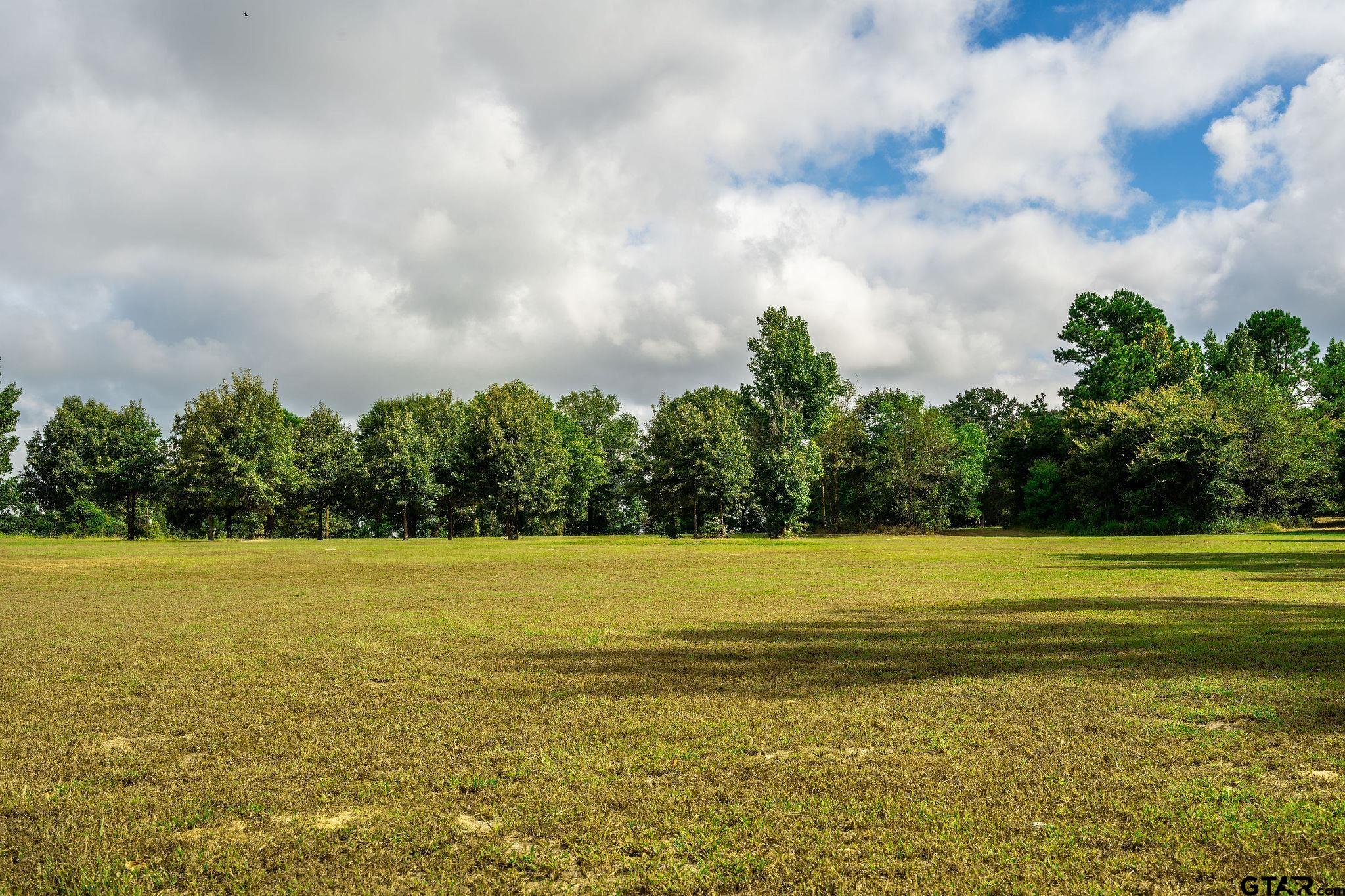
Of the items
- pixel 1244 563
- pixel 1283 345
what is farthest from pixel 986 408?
pixel 1244 563

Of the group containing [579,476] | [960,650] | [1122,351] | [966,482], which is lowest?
[960,650]

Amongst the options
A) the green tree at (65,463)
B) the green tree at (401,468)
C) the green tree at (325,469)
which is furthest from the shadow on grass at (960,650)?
the green tree at (65,463)

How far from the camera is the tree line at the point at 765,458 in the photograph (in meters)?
56.9

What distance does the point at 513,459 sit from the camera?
69.7 metres

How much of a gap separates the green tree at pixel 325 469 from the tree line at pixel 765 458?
254mm

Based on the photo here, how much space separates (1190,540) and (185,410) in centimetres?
8344

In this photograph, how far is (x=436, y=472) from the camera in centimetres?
7631

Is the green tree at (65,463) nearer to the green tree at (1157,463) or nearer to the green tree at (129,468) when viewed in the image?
the green tree at (129,468)

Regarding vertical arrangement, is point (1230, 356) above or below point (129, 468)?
above

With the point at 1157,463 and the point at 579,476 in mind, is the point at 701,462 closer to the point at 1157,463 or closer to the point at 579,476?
the point at 579,476

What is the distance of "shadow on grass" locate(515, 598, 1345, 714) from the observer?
356 inches

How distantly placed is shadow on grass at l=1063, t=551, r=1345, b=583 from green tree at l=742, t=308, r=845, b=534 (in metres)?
33.7

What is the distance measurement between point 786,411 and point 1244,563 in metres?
45.4

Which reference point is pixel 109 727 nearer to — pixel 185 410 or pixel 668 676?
pixel 668 676
